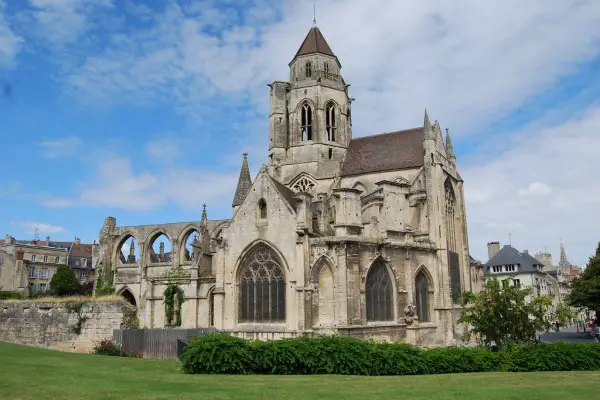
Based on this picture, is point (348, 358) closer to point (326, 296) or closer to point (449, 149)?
point (326, 296)

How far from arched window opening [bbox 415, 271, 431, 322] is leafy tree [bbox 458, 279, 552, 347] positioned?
8.71 m

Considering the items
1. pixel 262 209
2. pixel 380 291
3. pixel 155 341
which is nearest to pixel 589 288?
pixel 380 291

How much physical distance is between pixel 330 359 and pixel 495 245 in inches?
2350

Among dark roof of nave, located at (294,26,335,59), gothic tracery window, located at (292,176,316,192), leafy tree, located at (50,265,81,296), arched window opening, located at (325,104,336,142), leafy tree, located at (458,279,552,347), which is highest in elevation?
dark roof of nave, located at (294,26,335,59)

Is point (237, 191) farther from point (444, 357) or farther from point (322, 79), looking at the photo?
point (444, 357)

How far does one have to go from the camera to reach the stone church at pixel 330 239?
25.2 m

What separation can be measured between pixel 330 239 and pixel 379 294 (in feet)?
14.2

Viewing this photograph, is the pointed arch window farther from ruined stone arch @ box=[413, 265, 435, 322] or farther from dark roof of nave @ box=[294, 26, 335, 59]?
ruined stone arch @ box=[413, 265, 435, 322]

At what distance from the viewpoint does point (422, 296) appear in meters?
30.2

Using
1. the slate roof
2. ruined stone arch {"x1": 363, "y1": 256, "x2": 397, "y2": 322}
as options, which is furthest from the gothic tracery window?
the slate roof

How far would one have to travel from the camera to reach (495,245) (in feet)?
235

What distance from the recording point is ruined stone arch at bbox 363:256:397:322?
26328 mm

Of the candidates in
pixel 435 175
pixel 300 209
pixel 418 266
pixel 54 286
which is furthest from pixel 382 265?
pixel 54 286

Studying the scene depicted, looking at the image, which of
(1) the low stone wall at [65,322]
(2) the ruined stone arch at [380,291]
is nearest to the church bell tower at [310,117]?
(2) the ruined stone arch at [380,291]
